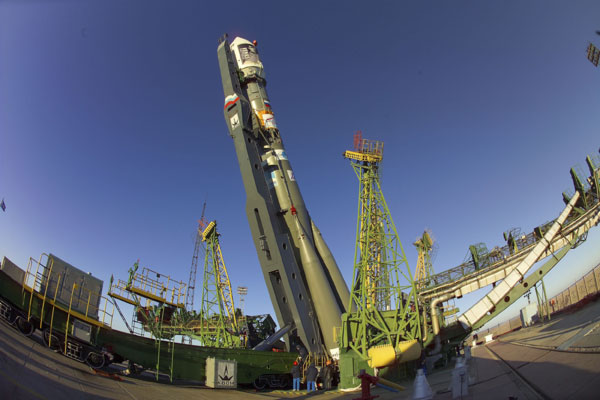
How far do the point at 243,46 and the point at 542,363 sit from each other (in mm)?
25283

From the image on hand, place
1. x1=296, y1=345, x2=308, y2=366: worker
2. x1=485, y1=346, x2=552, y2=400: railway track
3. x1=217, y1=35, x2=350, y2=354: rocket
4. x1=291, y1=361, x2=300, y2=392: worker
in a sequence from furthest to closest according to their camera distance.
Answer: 1. x1=217, y1=35, x2=350, y2=354: rocket
2. x1=296, y1=345, x2=308, y2=366: worker
3. x1=291, y1=361, x2=300, y2=392: worker
4. x1=485, y1=346, x2=552, y2=400: railway track

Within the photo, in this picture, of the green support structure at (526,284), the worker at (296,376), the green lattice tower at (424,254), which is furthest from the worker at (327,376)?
the green lattice tower at (424,254)

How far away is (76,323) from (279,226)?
11487 millimetres

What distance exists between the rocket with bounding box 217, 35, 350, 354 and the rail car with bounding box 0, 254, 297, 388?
5812 mm

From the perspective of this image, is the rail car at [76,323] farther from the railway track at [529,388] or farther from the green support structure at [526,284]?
the green support structure at [526,284]

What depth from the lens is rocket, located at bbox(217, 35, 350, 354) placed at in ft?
60.5

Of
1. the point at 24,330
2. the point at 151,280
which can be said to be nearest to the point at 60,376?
the point at 24,330

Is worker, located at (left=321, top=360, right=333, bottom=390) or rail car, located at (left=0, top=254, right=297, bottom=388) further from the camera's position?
worker, located at (left=321, top=360, right=333, bottom=390)

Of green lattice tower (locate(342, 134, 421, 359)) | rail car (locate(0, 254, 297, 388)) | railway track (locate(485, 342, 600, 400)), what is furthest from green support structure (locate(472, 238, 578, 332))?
rail car (locate(0, 254, 297, 388))

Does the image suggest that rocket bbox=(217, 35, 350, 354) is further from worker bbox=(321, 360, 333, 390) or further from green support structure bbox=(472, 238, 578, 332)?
green support structure bbox=(472, 238, 578, 332)

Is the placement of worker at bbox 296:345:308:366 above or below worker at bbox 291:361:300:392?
above

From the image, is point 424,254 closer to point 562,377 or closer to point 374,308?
point 374,308

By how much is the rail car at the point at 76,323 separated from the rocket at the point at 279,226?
19.1 ft

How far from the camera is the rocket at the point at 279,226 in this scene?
18438 millimetres
